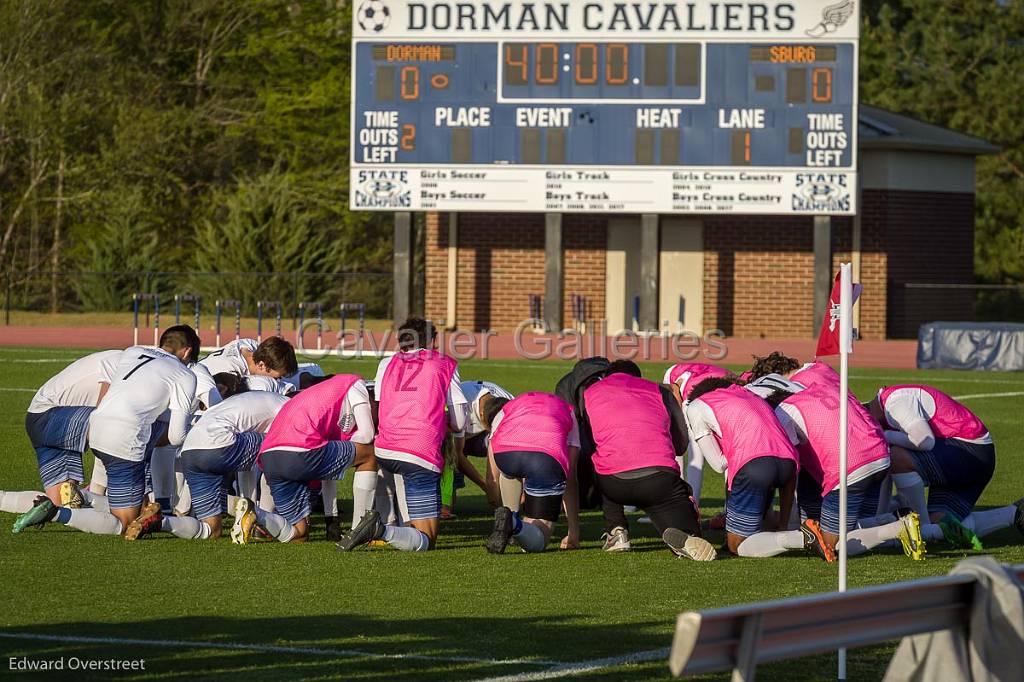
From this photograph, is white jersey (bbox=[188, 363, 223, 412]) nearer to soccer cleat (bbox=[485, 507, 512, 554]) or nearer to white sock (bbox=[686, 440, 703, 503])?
soccer cleat (bbox=[485, 507, 512, 554])

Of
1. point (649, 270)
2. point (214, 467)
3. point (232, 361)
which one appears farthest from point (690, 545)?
point (649, 270)

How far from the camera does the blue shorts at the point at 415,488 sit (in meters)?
9.87

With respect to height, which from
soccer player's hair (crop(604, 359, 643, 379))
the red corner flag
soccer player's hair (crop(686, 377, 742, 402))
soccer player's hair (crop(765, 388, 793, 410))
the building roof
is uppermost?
the building roof

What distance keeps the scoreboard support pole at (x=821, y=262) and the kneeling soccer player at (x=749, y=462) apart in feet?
82.9

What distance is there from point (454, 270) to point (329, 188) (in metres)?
10.9

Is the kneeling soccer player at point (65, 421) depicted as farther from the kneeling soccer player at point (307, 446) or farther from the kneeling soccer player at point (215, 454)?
the kneeling soccer player at point (307, 446)

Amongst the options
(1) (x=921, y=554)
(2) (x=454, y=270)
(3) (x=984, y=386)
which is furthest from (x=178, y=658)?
(2) (x=454, y=270)

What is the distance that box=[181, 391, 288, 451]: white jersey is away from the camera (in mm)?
10000

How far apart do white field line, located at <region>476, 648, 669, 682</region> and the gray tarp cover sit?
72.6 ft

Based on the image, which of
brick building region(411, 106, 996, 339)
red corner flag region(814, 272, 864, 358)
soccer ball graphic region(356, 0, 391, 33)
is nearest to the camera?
red corner flag region(814, 272, 864, 358)

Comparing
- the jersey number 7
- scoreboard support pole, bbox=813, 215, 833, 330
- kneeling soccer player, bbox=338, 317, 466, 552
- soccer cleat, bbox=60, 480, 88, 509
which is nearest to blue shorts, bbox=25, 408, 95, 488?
soccer cleat, bbox=60, 480, 88, 509

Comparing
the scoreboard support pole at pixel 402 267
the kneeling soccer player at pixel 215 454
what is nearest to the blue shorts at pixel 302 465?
the kneeling soccer player at pixel 215 454

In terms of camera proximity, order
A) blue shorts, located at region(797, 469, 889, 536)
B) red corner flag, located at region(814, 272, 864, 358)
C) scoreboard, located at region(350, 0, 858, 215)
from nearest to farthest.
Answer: red corner flag, located at region(814, 272, 864, 358), blue shorts, located at region(797, 469, 889, 536), scoreboard, located at region(350, 0, 858, 215)

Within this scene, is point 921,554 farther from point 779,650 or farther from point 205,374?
point 779,650
